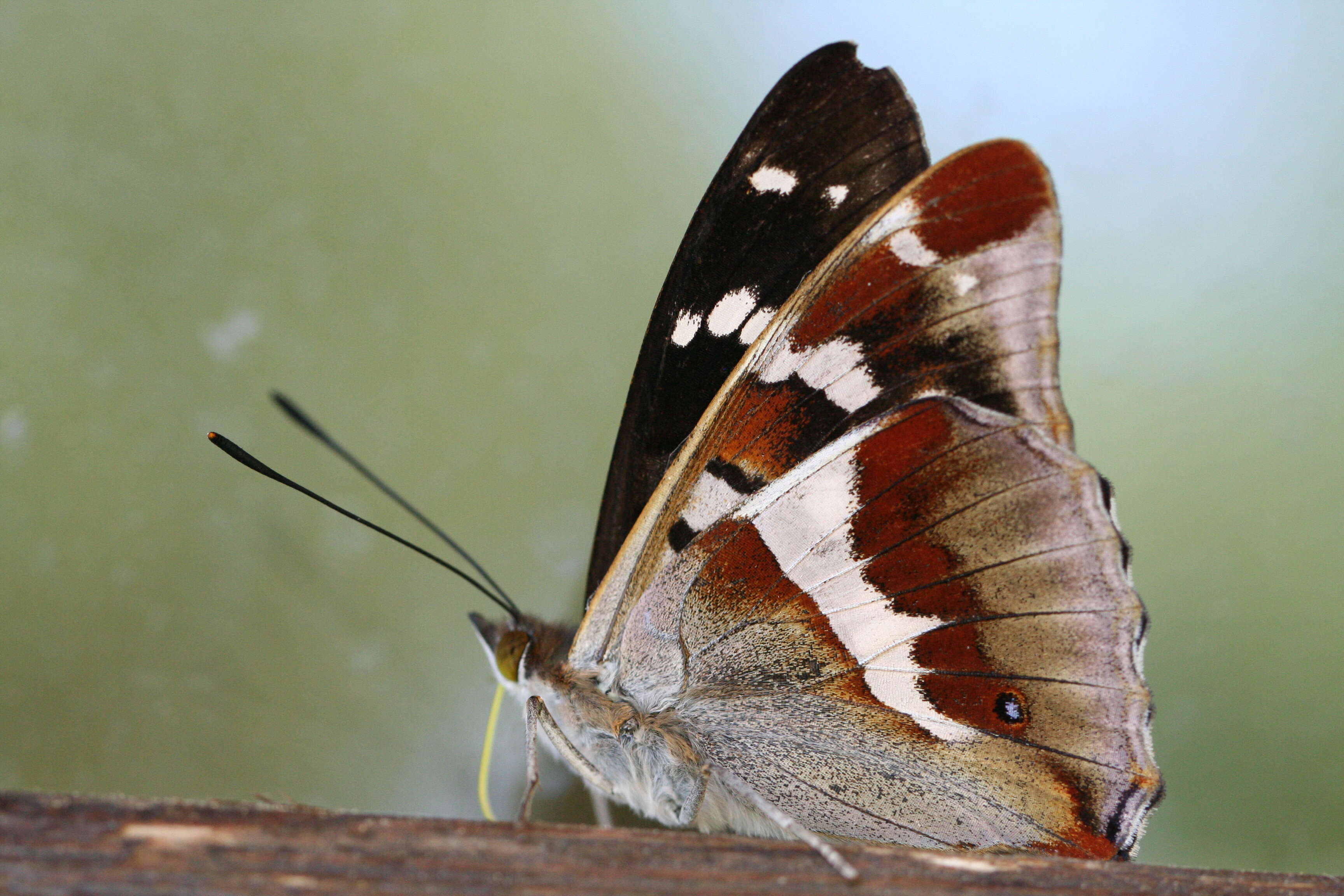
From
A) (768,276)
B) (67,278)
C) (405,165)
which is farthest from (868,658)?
(67,278)

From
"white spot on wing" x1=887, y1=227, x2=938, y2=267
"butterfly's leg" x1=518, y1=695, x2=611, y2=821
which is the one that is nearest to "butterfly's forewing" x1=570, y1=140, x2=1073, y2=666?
"white spot on wing" x1=887, y1=227, x2=938, y2=267

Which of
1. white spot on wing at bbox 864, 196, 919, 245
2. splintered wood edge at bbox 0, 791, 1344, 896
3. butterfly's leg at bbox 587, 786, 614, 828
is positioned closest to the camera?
splintered wood edge at bbox 0, 791, 1344, 896

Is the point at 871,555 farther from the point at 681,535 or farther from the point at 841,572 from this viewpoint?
the point at 681,535

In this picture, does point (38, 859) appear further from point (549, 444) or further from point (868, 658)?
point (549, 444)

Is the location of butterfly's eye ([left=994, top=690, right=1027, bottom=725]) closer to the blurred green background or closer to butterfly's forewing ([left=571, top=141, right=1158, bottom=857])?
butterfly's forewing ([left=571, top=141, right=1158, bottom=857])

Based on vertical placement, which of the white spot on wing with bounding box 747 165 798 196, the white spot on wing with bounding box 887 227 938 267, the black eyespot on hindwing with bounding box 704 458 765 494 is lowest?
the black eyespot on hindwing with bounding box 704 458 765 494

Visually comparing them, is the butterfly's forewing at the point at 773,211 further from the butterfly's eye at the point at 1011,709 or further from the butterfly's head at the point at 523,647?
the butterfly's eye at the point at 1011,709

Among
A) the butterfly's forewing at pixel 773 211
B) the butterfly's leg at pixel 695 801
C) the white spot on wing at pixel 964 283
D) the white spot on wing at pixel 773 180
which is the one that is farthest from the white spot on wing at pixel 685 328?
the butterfly's leg at pixel 695 801
